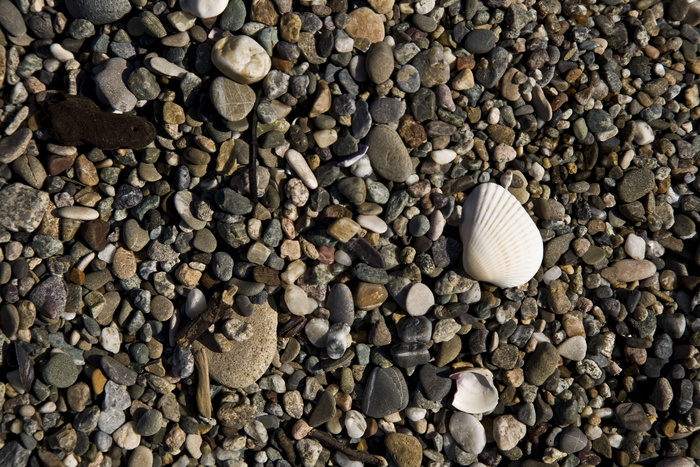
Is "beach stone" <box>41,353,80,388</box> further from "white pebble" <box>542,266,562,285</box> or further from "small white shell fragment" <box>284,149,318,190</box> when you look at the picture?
"white pebble" <box>542,266,562,285</box>

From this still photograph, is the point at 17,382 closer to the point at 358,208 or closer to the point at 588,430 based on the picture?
the point at 358,208

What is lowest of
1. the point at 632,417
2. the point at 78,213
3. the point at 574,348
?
the point at 632,417

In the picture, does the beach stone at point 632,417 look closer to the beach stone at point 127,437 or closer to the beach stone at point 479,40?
the beach stone at point 479,40

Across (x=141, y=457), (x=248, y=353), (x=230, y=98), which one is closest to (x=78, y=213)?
(x=230, y=98)

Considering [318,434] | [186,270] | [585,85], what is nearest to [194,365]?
[186,270]

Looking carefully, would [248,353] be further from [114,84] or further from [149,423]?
[114,84]
